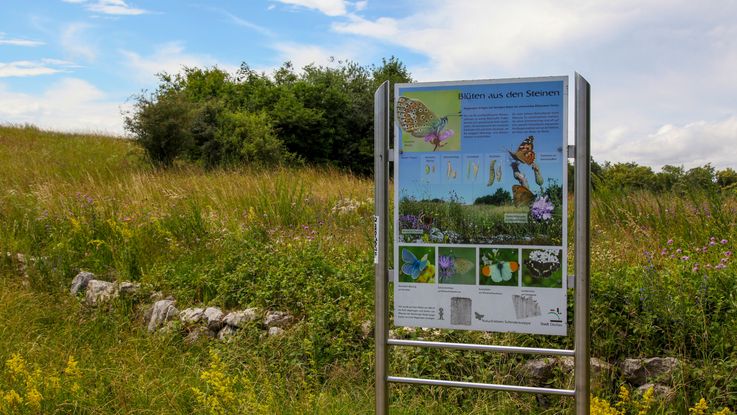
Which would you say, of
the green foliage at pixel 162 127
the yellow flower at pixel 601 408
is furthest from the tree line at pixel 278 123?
the yellow flower at pixel 601 408

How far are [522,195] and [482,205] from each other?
229mm

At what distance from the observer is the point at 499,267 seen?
11.7 feet

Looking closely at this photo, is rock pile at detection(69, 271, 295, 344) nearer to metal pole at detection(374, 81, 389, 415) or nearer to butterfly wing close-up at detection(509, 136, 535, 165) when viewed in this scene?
metal pole at detection(374, 81, 389, 415)

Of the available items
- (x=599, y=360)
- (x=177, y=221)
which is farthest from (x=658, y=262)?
(x=177, y=221)

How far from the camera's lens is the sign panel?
3494mm

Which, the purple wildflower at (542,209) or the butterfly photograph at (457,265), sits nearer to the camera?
the purple wildflower at (542,209)

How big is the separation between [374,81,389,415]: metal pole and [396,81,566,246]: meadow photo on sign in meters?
0.09

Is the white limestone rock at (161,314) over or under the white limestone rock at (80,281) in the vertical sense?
under

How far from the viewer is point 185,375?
15.8 feet

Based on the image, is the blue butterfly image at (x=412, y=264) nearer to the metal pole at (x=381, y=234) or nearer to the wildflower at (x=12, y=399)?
the metal pole at (x=381, y=234)

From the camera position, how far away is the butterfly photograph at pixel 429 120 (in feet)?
11.9

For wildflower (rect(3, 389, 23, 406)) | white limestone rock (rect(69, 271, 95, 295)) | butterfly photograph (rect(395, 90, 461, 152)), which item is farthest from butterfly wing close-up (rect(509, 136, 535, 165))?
white limestone rock (rect(69, 271, 95, 295))

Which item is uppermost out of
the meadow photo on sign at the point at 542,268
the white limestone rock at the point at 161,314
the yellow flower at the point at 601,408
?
the meadow photo on sign at the point at 542,268

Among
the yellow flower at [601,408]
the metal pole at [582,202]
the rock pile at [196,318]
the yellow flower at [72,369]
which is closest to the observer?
the metal pole at [582,202]
